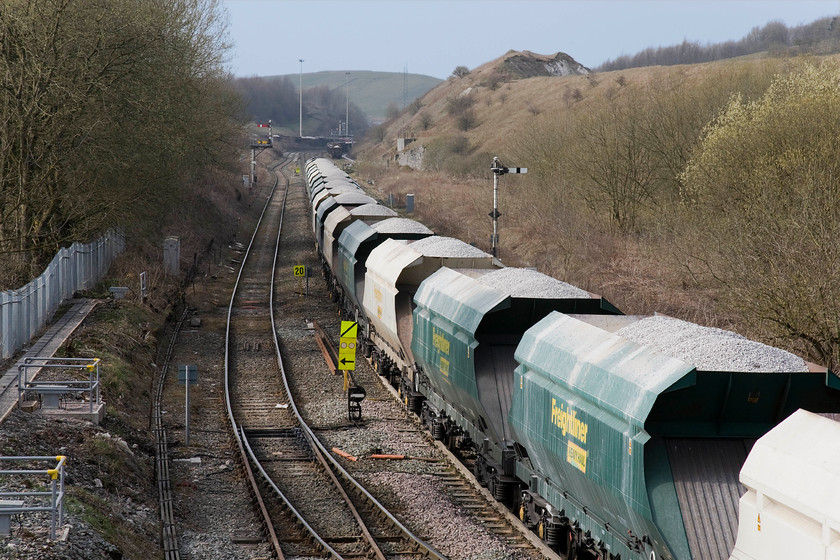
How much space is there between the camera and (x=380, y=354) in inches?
936

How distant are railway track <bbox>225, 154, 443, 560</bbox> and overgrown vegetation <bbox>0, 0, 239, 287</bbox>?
6088 mm

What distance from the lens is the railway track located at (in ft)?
43.1

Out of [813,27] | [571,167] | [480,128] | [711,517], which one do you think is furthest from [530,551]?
[813,27]

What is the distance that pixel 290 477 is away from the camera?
16.4 metres

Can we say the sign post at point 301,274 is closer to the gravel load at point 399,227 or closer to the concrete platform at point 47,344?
the concrete platform at point 47,344

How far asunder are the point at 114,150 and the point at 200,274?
1297 centimetres

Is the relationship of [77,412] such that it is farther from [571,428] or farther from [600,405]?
[600,405]

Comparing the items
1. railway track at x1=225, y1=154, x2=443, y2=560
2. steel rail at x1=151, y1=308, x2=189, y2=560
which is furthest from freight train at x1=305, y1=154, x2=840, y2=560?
steel rail at x1=151, y1=308, x2=189, y2=560

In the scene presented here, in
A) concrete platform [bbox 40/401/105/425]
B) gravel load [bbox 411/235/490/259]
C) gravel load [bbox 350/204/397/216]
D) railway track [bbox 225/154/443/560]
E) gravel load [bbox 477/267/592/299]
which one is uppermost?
gravel load [bbox 350/204/397/216]

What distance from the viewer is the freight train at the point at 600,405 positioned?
348 inches

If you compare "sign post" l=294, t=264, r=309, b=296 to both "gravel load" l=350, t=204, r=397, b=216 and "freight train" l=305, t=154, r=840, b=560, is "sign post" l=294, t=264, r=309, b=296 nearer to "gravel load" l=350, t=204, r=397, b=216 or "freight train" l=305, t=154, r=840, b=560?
"gravel load" l=350, t=204, r=397, b=216

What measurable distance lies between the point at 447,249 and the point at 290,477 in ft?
20.4

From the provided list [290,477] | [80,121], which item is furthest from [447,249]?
[80,121]

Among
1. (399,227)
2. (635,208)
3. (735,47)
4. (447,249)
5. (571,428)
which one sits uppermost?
(735,47)
